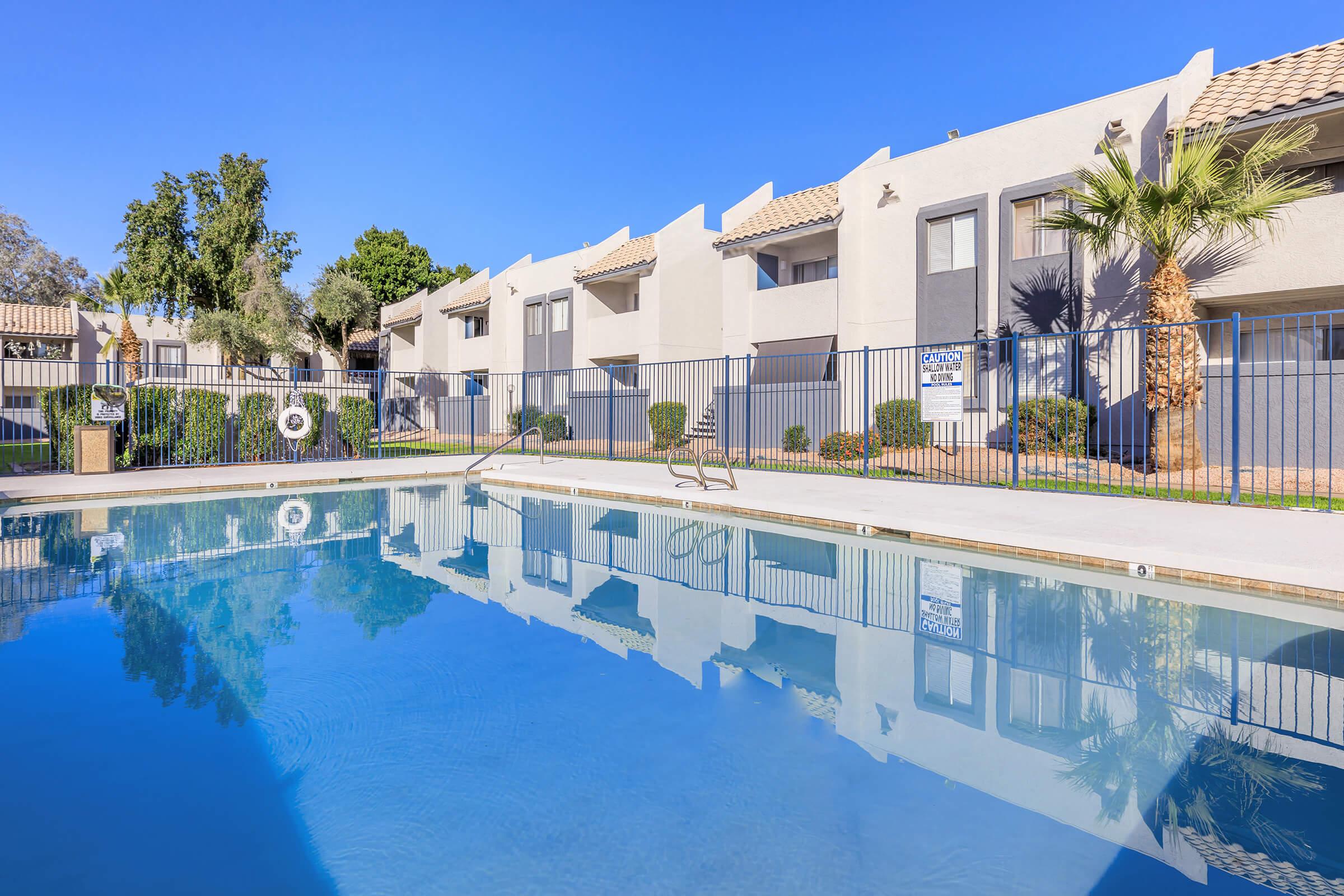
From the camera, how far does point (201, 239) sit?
2970cm

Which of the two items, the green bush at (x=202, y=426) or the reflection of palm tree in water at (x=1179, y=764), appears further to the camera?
the green bush at (x=202, y=426)

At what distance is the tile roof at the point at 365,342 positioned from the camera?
4028 centimetres

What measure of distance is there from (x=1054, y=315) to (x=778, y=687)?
47.6 feet

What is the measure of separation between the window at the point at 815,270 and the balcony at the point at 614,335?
5.63m

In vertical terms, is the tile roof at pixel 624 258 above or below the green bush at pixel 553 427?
above

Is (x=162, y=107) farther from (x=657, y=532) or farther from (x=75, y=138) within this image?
(x=657, y=532)

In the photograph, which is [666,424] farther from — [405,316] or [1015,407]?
[405,316]

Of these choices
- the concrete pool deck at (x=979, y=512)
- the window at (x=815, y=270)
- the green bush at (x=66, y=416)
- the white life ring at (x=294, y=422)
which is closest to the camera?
the concrete pool deck at (x=979, y=512)

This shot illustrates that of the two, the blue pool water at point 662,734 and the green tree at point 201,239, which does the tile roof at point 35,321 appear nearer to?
the green tree at point 201,239

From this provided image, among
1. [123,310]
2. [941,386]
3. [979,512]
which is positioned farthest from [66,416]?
[123,310]

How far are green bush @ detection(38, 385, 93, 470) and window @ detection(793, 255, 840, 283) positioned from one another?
56.7ft

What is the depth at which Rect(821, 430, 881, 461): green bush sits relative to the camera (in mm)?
15742

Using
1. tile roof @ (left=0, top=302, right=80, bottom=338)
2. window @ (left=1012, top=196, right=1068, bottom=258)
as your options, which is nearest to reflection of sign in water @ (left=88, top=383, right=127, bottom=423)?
window @ (left=1012, top=196, right=1068, bottom=258)

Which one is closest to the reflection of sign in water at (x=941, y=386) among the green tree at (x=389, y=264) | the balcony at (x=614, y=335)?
the balcony at (x=614, y=335)
